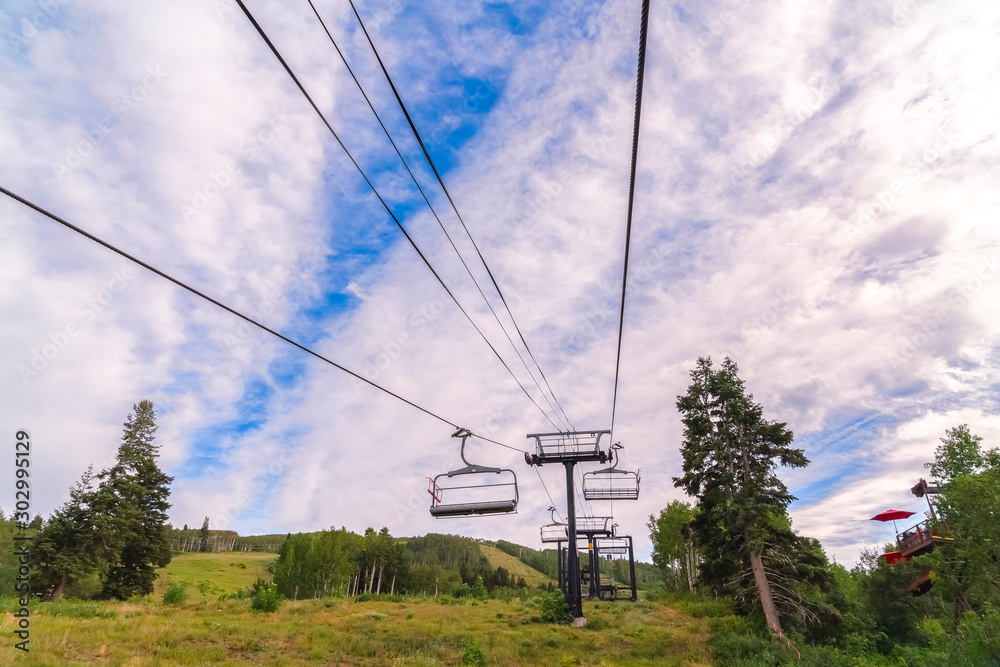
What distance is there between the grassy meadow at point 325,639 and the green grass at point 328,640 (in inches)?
1.9

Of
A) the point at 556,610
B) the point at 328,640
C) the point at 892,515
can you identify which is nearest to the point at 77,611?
the point at 328,640

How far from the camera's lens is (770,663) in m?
21.5

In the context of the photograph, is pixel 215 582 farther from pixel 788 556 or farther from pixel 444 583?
pixel 788 556

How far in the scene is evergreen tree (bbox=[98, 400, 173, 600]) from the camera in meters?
43.3

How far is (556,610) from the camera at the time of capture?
31.0 metres

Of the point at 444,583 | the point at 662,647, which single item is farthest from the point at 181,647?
the point at 444,583

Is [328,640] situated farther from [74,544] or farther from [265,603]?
[74,544]

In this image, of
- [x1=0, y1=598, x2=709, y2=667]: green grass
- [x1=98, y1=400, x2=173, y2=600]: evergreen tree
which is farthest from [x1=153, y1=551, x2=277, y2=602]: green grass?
[x1=0, y1=598, x2=709, y2=667]: green grass

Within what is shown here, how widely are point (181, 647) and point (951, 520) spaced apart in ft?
145

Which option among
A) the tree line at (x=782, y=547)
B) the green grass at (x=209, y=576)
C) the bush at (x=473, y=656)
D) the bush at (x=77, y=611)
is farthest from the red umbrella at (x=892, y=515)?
the green grass at (x=209, y=576)

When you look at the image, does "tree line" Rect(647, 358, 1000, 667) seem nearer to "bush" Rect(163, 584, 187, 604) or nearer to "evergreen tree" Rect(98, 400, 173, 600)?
"bush" Rect(163, 584, 187, 604)

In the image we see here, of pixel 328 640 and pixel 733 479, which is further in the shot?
pixel 733 479

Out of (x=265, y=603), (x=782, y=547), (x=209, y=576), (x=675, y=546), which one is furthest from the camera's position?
(x=209, y=576)

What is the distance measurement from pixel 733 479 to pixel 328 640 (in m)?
23.1
